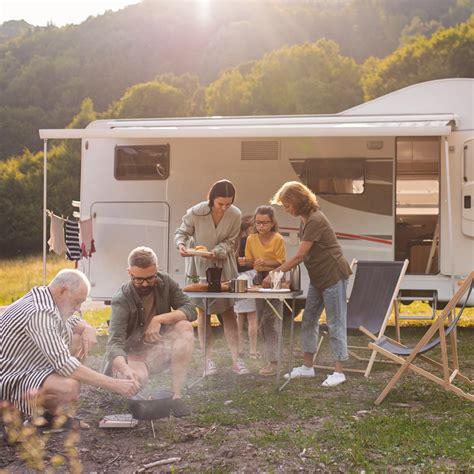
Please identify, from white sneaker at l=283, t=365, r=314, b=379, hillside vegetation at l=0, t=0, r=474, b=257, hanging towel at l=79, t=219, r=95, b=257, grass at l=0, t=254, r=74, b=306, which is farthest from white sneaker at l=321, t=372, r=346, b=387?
hillside vegetation at l=0, t=0, r=474, b=257

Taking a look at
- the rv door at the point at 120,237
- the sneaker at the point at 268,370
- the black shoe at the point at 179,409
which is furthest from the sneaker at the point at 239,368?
the rv door at the point at 120,237

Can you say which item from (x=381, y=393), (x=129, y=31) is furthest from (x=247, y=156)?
(x=129, y=31)

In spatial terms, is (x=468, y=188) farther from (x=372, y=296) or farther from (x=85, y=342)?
(x=85, y=342)

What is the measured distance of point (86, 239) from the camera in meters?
8.08

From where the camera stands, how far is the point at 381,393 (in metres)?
4.91

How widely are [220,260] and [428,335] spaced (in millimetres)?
1692

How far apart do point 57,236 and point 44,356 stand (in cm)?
487

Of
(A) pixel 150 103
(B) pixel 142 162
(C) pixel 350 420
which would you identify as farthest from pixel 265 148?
(A) pixel 150 103

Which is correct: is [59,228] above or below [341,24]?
below

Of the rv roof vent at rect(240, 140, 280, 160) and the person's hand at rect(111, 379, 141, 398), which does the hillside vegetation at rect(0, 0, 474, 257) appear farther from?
the person's hand at rect(111, 379, 141, 398)

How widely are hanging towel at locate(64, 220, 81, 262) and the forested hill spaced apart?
33.0 m

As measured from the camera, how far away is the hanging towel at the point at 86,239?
8.02m

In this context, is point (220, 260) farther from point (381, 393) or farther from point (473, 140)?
point (473, 140)

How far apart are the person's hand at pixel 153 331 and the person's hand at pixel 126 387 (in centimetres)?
62
